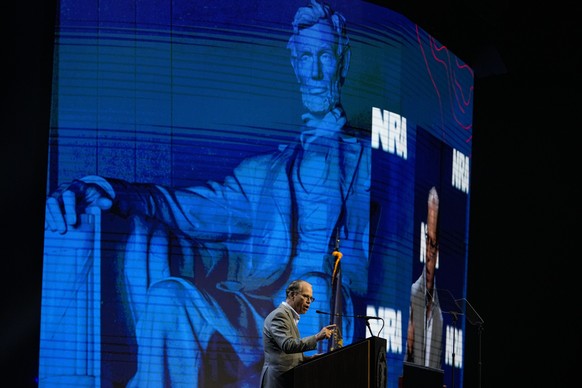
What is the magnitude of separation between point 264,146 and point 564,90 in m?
5.29

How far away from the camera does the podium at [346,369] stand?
638cm

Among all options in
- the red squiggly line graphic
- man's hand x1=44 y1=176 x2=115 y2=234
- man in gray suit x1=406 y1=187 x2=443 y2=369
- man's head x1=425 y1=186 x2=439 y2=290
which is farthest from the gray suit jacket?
the red squiggly line graphic

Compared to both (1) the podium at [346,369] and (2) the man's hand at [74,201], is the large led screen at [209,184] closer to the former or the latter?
(2) the man's hand at [74,201]

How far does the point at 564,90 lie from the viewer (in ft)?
43.8

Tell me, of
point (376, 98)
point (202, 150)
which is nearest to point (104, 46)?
point (202, 150)

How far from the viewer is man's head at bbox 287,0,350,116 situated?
33.1 feet

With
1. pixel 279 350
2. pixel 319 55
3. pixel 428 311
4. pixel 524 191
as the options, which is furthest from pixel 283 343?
pixel 524 191

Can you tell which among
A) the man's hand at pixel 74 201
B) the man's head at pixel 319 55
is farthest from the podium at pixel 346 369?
the man's head at pixel 319 55

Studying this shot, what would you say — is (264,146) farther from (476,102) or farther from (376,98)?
(476,102)

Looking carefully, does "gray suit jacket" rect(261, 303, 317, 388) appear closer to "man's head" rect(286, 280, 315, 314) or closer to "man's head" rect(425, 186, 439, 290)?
"man's head" rect(286, 280, 315, 314)

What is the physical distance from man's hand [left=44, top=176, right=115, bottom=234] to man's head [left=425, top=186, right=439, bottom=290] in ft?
13.1

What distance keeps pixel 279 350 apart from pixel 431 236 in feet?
16.5

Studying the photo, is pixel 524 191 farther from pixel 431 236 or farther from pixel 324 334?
pixel 324 334

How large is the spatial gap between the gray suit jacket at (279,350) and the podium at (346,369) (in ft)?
1.51
